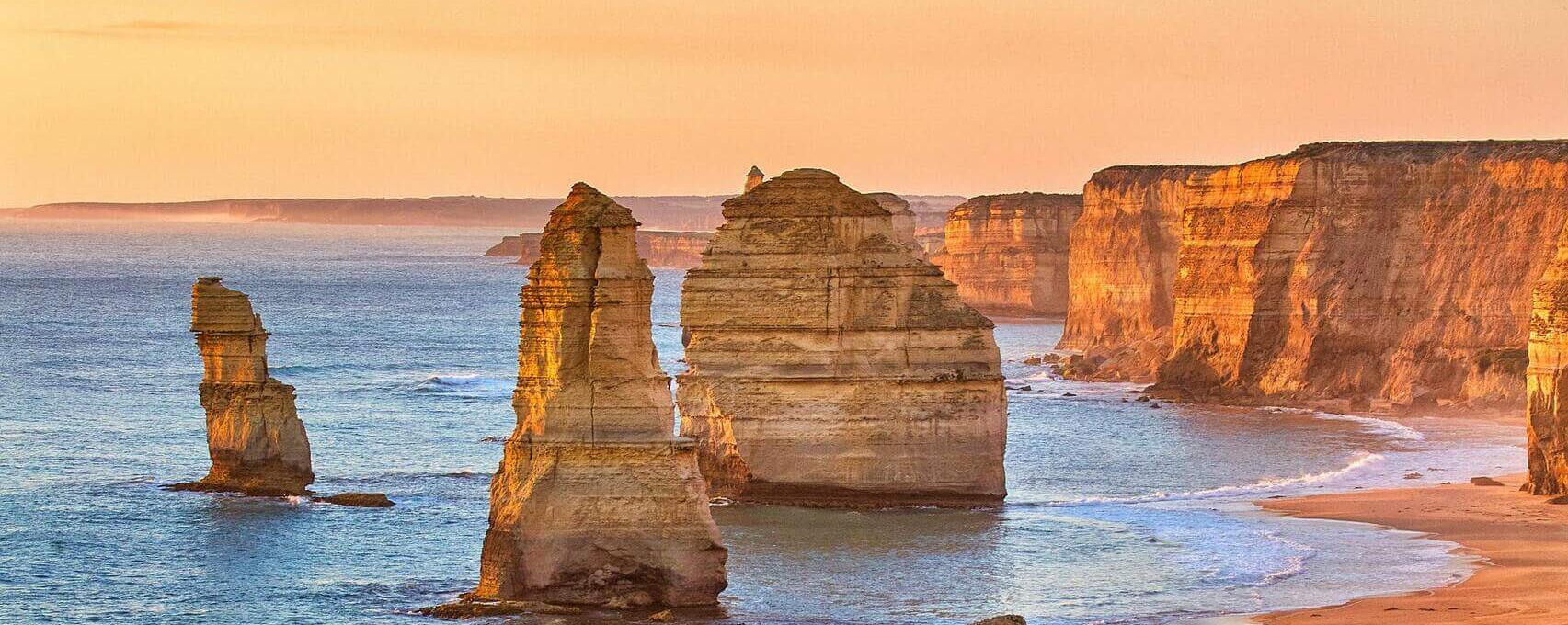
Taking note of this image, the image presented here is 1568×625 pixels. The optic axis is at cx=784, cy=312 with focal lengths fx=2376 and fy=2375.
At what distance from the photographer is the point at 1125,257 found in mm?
113875

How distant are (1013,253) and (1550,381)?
106m

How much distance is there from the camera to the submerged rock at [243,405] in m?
45.1

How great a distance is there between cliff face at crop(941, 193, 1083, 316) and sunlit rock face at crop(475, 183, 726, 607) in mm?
118152

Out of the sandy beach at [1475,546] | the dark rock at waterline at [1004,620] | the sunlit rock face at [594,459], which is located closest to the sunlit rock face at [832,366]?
the sandy beach at [1475,546]

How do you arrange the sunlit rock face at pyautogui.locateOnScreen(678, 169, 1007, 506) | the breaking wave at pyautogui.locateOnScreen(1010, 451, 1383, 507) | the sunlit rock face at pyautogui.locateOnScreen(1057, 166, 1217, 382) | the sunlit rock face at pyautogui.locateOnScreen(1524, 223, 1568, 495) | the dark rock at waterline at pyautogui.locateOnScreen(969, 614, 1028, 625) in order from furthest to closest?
the sunlit rock face at pyautogui.locateOnScreen(1057, 166, 1217, 382), the breaking wave at pyautogui.locateOnScreen(1010, 451, 1383, 507), the sunlit rock face at pyautogui.locateOnScreen(1524, 223, 1568, 495), the sunlit rock face at pyautogui.locateOnScreen(678, 169, 1007, 506), the dark rock at waterline at pyautogui.locateOnScreen(969, 614, 1028, 625)

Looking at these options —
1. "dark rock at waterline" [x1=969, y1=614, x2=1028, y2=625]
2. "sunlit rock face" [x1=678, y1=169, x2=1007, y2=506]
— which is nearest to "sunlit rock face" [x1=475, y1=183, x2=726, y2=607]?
"dark rock at waterline" [x1=969, y1=614, x2=1028, y2=625]

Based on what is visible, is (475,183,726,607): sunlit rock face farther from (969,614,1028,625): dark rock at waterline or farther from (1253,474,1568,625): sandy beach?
(1253,474,1568,625): sandy beach

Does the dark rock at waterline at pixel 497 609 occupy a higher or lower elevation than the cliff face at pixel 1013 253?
lower

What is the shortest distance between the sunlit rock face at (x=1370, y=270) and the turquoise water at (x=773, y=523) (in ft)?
14.6

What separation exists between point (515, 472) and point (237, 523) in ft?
40.1

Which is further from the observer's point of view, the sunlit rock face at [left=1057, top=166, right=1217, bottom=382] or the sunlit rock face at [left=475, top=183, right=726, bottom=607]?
the sunlit rock face at [left=1057, top=166, right=1217, bottom=382]

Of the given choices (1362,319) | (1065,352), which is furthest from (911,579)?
(1065,352)

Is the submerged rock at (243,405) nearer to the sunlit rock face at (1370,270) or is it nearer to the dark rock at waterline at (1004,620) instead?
the dark rock at waterline at (1004,620)

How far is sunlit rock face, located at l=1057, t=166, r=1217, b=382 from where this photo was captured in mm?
110812
